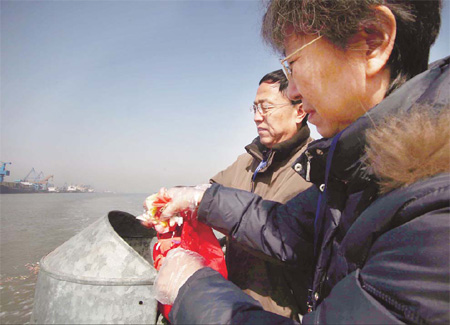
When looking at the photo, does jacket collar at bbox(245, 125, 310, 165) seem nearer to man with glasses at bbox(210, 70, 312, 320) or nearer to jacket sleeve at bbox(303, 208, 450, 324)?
man with glasses at bbox(210, 70, 312, 320)

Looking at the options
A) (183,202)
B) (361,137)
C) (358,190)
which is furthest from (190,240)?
(361,137)

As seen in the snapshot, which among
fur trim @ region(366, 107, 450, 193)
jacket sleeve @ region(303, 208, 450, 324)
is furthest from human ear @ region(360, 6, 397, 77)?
jacket sleeve @ region(303, 208, 450, 324)

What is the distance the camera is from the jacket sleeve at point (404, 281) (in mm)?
569

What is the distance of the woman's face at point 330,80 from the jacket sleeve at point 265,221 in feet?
1.98

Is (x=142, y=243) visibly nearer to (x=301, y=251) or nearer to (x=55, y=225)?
(x=301, y=251)

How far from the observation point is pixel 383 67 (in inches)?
42.5

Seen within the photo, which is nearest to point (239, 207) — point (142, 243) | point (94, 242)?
point (94, 242)

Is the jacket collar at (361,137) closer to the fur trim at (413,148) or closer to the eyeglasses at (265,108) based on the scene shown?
the fur trim at (413,148)

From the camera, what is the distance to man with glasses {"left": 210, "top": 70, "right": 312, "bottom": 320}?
71.6 inches

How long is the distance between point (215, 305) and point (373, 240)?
2.07ft

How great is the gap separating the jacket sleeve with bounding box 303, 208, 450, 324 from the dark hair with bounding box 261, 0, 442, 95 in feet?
2.40

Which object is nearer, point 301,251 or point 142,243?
point 301,251

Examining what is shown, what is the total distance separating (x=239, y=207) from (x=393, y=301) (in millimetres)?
Answer: 1127

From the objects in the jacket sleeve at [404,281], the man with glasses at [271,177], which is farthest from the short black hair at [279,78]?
the jacket sleeve at [404,281]
